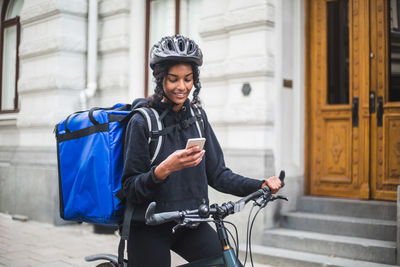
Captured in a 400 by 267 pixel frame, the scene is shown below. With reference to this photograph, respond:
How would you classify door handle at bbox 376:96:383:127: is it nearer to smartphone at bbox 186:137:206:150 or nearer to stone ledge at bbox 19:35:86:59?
smartphone at bbox 186:137:206:150

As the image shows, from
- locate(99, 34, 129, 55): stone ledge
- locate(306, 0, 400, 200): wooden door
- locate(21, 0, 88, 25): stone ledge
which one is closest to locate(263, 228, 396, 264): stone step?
locate(306, 0, 400, 200): wooden door

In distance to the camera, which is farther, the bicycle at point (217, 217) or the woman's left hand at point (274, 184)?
the woman's left hand at point (274, 184)

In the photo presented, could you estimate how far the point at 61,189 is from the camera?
299 cm

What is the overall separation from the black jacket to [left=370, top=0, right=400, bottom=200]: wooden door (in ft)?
11.6

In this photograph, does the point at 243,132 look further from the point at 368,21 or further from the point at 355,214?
the point at 368,21

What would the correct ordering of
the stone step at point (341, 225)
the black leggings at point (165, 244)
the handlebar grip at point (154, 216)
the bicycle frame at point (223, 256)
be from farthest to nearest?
the stone step at point (341, 225) < the black leggings at point (165, 244) < the bicycle frame at point (223, 256) < the handlebar grip at point (154, 216)

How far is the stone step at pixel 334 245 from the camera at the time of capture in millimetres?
4978

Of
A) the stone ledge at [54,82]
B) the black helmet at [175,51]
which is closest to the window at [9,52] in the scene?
the stone ledge at [54,82]

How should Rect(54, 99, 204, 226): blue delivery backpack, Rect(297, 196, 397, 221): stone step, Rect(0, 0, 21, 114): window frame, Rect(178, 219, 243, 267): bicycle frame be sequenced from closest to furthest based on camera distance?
1. Rect(178, 219, 243, 267): bicycle frame
2. Rect(54, 99, 204, 226): blue delivery backpack
3. Rect(297, 196, 397, 221): stone step
4. Rect(0, 0, 21, 114): window frame

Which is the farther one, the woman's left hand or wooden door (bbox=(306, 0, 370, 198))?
wooden door (bbox=(306, 0, 370, 198))

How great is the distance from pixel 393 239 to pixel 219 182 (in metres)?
3.21

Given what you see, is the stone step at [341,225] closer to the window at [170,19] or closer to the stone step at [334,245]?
the stone step at [334,245]

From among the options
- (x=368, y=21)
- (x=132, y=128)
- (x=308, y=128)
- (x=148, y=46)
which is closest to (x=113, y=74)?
(x=148, y=46)

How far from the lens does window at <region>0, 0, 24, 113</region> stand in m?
9.87
